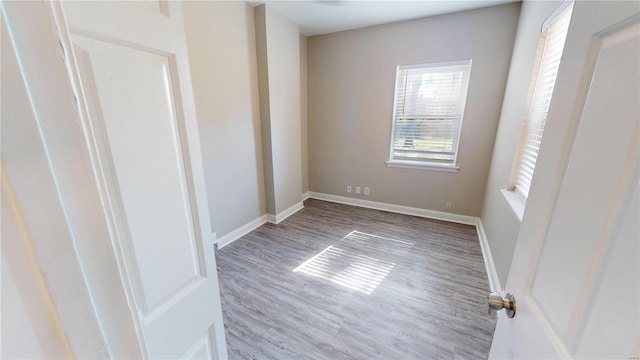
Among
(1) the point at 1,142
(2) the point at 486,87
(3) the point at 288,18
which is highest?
(3) the point at 288,18

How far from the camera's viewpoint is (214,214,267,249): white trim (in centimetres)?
272

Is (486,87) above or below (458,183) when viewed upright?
above

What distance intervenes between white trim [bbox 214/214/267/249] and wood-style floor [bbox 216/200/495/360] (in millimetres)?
87

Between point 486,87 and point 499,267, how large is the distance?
6.54 ft

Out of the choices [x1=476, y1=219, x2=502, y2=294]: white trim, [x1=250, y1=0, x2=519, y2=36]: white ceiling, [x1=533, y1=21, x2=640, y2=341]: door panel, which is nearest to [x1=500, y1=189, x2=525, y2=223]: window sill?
[x1=476, y1=219, x2=502, y2=294]: white trim

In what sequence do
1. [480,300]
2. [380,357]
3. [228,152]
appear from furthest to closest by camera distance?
[228,152]
[480,300]
[380,357]

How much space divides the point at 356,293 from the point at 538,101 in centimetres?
201

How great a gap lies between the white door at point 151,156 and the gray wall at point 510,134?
1.91 meters

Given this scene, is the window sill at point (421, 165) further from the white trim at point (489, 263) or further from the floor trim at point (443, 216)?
the white trim at point (489, 263)

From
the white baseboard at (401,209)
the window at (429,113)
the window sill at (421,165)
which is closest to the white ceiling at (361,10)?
the window at (429,113)

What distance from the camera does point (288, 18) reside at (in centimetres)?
296

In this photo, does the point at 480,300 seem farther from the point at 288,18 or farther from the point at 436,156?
the point at 288,18

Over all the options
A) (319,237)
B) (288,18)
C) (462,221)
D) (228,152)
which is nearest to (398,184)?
(462,221)

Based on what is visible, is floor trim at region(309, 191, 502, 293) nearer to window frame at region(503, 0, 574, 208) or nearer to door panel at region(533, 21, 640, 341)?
window frame at region(503, 0, 574, 208)
